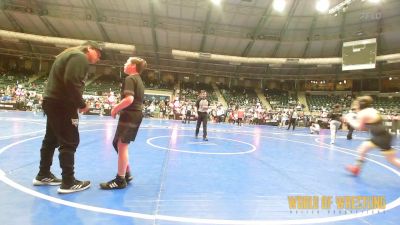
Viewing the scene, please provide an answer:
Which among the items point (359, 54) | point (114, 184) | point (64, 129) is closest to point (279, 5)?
point (359, 54)

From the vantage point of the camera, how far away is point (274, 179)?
5.21 metres

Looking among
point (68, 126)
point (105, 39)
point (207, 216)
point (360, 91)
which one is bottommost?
point (207, 216)

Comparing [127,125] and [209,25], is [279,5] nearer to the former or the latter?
[209,25]

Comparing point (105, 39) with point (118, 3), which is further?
point (105, 39)

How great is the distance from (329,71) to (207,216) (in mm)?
37073

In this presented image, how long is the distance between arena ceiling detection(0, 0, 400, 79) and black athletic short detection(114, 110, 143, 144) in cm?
2399

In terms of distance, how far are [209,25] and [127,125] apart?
26.9 meters

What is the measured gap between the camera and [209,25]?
96.7 feet

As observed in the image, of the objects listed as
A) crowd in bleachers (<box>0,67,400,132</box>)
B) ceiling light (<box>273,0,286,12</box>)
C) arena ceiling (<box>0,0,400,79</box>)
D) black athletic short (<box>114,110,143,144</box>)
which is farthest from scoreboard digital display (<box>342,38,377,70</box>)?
black athletic short (<box>114,110,143,144</box>)

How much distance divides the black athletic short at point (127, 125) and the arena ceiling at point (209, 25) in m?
24.0

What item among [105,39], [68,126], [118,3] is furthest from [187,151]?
[105,39]

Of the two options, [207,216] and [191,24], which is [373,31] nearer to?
[191,24]

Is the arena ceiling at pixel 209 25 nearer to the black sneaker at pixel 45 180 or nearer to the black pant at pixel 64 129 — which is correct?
the black pant at pixel 64 129

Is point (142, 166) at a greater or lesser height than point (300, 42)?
lesser
